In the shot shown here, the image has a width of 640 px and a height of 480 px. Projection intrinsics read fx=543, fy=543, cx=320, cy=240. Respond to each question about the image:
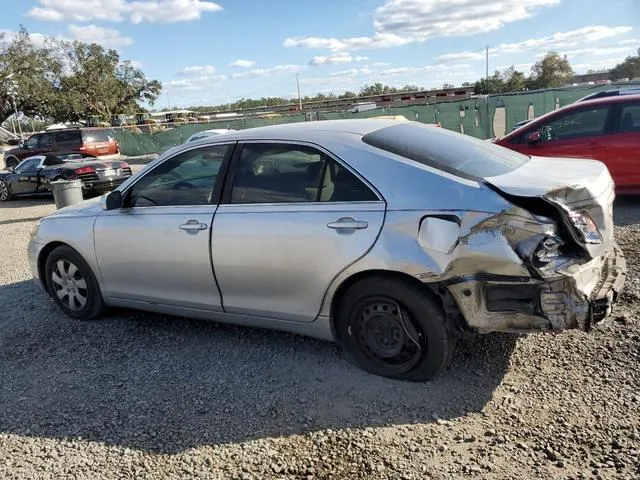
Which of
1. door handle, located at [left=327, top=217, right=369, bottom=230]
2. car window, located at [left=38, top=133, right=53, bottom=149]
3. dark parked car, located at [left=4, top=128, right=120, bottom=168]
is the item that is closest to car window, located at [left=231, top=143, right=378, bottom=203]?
door handle, located at [left=327, top=217, right=369, bottom=230]

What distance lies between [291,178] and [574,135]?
586 centimetres

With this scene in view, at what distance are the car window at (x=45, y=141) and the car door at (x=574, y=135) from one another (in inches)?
777

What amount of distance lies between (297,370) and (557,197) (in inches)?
78.9

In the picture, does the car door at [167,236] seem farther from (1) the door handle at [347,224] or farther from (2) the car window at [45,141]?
(2) the car window at [45,141]

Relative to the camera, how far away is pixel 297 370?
375 cm

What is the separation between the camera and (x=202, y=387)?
3631 mm

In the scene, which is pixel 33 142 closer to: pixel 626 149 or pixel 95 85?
pixel 626 149

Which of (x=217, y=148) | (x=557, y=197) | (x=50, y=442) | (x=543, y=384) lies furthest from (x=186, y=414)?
(x=557, y=197)

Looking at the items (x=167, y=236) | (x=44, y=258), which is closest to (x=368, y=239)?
(x=167, y=236)

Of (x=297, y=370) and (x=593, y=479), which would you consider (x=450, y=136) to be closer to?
(x=297, y=370)

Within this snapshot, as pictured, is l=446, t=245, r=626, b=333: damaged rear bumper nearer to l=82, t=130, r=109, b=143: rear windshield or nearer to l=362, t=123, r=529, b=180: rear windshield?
l=362, t=123, r=529, b=180: rear windshield

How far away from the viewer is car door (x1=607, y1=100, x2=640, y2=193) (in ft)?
24.5

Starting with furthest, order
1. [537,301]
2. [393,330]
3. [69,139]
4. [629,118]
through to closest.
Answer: [69,139]
[629,118]
[393,330]
[537,301]

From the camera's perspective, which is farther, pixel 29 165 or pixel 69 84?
pixel 69 84
